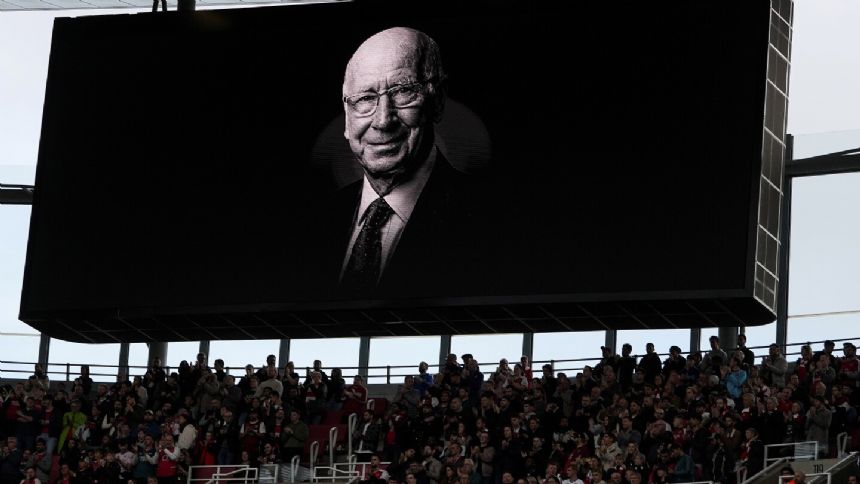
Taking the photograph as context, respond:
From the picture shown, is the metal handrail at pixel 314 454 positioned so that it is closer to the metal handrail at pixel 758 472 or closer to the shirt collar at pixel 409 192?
the shirt collar at pixel 409 192

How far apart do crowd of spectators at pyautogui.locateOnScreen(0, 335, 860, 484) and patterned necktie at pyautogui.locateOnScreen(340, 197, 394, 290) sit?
1.20 metres

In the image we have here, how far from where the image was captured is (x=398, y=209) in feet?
74.2

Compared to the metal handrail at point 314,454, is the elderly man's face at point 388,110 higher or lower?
higher

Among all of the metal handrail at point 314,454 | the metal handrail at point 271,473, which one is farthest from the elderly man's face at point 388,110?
the metal handrail at point 271,473

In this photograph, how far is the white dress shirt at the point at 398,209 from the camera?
886 inches

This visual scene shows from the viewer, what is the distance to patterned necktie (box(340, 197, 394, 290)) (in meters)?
22.5

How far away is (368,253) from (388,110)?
5.70ft

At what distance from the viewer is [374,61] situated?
76.3 ft

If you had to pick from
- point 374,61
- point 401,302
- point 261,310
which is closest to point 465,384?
point 401,302

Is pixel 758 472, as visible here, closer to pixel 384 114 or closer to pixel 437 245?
pixel 437 245

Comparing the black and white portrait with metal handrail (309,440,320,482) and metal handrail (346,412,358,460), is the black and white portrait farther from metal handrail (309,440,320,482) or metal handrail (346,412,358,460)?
metal handrail (309,440,320,482)

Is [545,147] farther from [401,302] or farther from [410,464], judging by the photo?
[410,464]

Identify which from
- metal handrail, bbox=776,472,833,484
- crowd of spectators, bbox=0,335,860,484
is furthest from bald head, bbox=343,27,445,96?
metal handrail, bbox=776,472,833,484

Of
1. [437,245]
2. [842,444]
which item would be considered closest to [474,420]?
[437,245]
